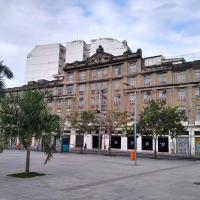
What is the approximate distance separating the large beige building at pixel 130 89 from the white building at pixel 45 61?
15262 millimetres

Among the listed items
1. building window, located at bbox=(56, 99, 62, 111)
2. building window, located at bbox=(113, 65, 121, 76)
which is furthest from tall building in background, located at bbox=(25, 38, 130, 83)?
building window, located at bbox=(113, 65, 121, 76)

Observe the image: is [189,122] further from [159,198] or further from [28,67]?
[28,67]

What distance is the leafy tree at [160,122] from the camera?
36281 millimetres

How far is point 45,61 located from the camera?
82438mm

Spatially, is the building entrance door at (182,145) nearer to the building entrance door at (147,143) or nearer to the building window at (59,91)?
the building entrance door at (147,143)

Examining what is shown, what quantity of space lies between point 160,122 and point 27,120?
24010 millimetres

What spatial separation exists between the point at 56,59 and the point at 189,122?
45.2 meters

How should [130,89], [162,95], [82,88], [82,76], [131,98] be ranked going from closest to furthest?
[162,95] → [131,98] → [130,89] → [82,88] → [82,76]

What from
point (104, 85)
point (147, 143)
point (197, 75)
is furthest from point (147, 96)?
point (104, 85)

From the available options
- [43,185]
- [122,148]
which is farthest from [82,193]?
[122,148]

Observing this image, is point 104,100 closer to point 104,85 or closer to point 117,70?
point 104,85

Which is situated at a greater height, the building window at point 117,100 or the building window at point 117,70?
the building window at point 117,70

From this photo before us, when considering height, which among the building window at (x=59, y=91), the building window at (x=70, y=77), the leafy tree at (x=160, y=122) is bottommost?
the leafy tree at (x=160, y=122)

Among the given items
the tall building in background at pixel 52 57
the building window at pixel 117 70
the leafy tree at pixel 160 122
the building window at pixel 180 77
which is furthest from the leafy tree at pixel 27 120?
the tall building in background at pixel 52 57
